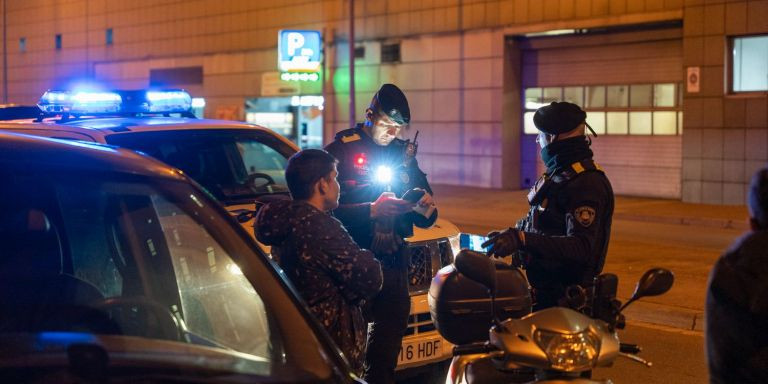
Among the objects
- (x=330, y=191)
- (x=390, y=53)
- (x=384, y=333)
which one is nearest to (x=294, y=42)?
(x=390, y=53)

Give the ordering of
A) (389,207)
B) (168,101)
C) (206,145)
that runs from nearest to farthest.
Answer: (389,207) → (206,145) → (168,101)

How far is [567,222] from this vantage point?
14.7 ft

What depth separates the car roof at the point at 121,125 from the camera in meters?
6.55

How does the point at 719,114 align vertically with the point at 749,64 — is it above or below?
below

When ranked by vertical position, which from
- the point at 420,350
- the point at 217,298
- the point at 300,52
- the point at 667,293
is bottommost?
the point at 667,293

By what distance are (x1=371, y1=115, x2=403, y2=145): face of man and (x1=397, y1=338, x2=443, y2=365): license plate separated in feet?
3.85

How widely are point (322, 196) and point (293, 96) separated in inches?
922

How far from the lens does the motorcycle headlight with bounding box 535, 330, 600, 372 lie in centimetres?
304

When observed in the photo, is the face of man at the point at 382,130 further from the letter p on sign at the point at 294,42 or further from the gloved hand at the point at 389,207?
the letter p on sign at the point at 294,42

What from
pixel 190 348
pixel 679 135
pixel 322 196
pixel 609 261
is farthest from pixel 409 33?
pixel 190 348

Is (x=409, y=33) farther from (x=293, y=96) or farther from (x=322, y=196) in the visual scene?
(x=322, y=196)

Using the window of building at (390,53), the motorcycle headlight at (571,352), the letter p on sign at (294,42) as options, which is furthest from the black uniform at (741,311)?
the window of building at (390,53)

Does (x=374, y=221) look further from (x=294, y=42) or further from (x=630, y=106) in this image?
(x=294, y=42)

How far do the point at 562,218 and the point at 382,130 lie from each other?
1465 millimetres
